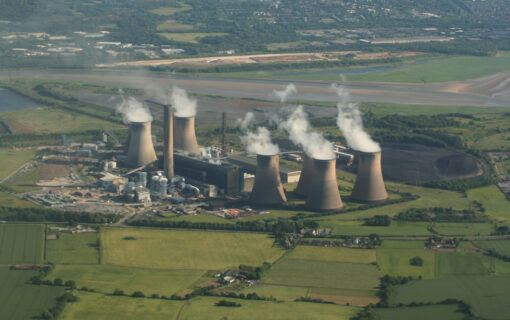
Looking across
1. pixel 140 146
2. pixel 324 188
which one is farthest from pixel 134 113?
pixel 324 188

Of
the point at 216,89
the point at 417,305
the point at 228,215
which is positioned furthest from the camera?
the point at 216,89

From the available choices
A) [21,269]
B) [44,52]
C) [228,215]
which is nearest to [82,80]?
[44,52]

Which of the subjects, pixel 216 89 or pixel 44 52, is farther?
pixel 44 52

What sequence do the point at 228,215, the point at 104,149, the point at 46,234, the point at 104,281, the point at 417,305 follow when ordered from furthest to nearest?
the point at 104,149 < the point at 228,215 < the point at 46,234 < the point at 104,281 < the point at 417,305

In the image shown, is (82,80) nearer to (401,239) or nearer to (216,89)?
(216,89)

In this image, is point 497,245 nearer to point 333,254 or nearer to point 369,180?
point 333,254
